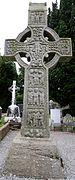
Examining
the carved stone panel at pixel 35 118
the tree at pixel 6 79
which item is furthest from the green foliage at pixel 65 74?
the tree at pixel 6 79

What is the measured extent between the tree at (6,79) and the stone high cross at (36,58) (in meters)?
36.2

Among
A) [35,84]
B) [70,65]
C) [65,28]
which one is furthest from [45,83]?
[65,28]

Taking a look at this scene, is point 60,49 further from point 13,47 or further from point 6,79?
point 6,79

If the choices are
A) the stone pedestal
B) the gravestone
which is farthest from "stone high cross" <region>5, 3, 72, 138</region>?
the stone pedestal

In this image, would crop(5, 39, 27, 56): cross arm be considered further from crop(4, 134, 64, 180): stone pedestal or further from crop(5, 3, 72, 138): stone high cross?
crop(4, 134, 64, 180): stone pedestal

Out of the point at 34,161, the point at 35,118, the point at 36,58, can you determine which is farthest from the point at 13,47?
the point at 34,161

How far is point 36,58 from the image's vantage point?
663 cm

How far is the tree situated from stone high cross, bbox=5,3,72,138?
36.2 meters

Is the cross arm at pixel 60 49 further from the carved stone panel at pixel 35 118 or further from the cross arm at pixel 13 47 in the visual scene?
the carved stone panel at pixel 35 118

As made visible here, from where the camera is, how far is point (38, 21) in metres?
6.87

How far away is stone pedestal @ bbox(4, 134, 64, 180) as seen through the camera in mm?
4898

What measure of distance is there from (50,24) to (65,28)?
13.7 ft

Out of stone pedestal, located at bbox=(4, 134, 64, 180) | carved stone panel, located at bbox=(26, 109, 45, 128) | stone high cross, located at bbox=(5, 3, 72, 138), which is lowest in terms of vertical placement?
stone pedestal, located at bbox=(4, 134, 64, 180)

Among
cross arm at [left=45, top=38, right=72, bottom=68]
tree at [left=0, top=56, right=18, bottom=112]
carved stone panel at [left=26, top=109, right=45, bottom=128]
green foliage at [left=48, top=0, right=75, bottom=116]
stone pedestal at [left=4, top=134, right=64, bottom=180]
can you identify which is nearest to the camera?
stone pedestal at [left=4, top=134, right=64, bottom=180]
